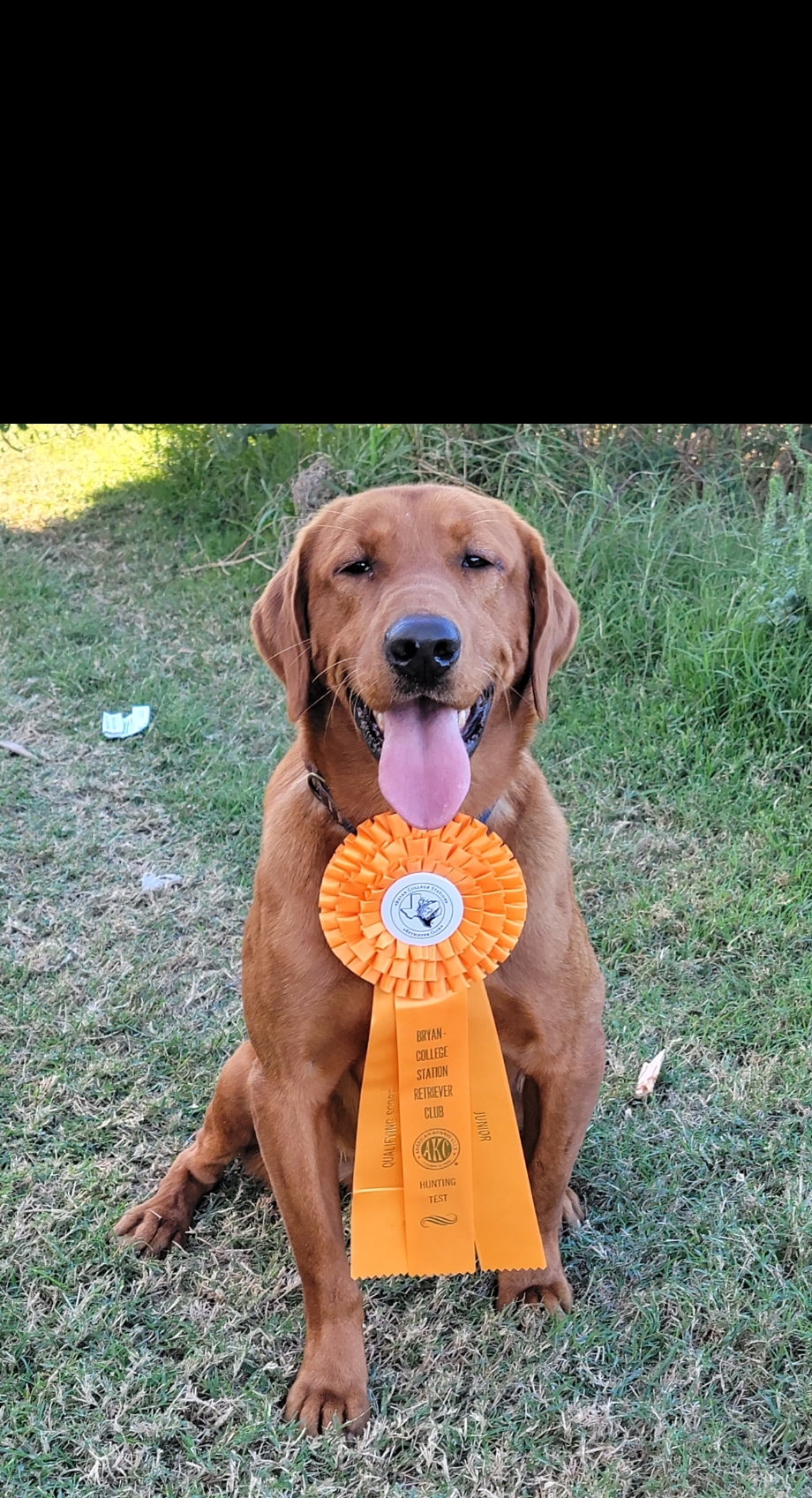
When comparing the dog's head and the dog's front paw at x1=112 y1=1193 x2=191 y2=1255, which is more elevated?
the dog's head

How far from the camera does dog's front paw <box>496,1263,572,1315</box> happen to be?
2.54 meters

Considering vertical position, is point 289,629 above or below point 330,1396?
above

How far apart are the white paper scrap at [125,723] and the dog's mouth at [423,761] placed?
292cm

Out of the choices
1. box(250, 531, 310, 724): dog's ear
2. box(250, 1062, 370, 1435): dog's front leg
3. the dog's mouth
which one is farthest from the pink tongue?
box(250, 1062, 370, 1435): dog's front leg

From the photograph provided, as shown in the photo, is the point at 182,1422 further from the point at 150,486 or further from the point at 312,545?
the point at 150,486

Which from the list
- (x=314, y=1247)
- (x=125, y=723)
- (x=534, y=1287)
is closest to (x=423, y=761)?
(x=314, y=1247)

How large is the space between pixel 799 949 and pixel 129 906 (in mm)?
2203

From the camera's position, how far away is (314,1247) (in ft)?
7.57

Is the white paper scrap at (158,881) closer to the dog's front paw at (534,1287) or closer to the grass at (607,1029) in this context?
the grass at (607,1029)

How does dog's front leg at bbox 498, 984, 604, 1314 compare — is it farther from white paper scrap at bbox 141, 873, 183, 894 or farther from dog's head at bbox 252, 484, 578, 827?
white paper scrap at bbox 141, 873, 183, 894

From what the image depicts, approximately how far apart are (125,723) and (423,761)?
10.2 ft

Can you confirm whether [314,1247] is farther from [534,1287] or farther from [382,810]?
[382,810]

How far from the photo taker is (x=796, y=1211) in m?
2.71
